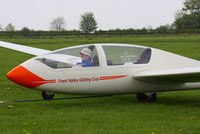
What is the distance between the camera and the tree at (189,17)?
13550 cm

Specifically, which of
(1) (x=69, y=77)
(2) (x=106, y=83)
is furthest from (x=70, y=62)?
(2) (x=106, y=83)

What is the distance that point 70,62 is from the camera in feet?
37.3

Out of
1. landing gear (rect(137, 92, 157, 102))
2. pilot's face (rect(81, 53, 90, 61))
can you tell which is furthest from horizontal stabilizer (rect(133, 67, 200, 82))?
pilot's face (rect(81, 53, 90, 61))

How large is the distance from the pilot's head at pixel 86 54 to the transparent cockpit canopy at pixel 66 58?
78 mm

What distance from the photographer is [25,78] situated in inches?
436

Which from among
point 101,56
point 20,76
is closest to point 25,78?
point 20,76

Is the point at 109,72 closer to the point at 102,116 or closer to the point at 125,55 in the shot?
the point at 125,55

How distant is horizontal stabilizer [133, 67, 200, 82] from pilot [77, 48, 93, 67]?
134cm

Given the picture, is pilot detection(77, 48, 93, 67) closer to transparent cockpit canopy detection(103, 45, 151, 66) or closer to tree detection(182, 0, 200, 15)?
transparent cockpit canopy detection(103, 45, 151, 66)

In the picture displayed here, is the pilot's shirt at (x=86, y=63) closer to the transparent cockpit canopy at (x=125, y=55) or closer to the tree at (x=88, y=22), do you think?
the transparent cockpit canopy at (x=125, y=55)

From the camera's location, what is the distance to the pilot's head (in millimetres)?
11625

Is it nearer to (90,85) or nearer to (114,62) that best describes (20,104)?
(90,85)

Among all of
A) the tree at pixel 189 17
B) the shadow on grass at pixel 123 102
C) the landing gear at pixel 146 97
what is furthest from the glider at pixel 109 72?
the tree at pixel 189 17

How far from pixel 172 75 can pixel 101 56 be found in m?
2.01
